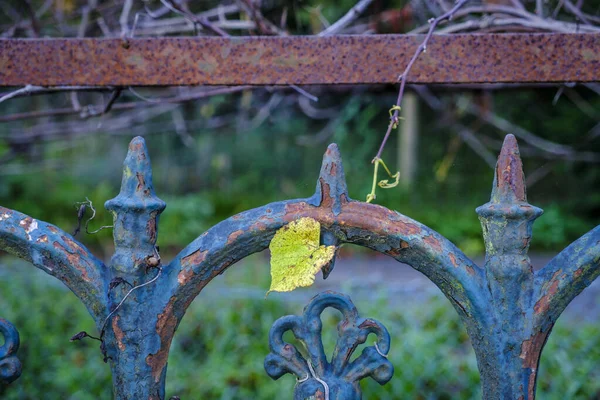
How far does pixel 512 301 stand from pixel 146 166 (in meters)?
0.53

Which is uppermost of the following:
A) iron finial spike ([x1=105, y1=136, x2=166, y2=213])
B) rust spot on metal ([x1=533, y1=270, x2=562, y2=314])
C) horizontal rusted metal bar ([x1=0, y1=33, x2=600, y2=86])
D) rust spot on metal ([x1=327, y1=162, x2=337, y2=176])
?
horizontal rusted metal bar ([x1=0, y1=33, x2=600, y2=86])

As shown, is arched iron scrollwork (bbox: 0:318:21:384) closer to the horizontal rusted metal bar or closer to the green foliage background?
the horizontal rusted metal bar

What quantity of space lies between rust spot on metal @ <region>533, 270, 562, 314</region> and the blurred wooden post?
5.82 m

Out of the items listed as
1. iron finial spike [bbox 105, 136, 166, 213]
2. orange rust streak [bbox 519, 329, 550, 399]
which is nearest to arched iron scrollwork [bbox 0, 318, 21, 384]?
iron finial spike [bbox 105, 136, 166, 213]

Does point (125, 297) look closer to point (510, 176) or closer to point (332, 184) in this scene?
point (332, 184)

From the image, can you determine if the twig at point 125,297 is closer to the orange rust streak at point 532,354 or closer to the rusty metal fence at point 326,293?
the rusty metal fence at point 326,293

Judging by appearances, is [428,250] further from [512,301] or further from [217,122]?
[217,122]

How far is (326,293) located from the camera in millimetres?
795

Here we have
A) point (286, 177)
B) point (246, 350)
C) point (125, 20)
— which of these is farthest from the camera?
point (286, 177)

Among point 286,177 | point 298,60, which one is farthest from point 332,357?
point 286,177

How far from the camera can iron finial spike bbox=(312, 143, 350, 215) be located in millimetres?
761

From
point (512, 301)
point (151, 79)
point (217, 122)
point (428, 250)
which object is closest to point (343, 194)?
point (428, 250)

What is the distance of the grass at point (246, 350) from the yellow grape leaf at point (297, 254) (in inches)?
61.3

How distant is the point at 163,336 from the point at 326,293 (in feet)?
0.77
